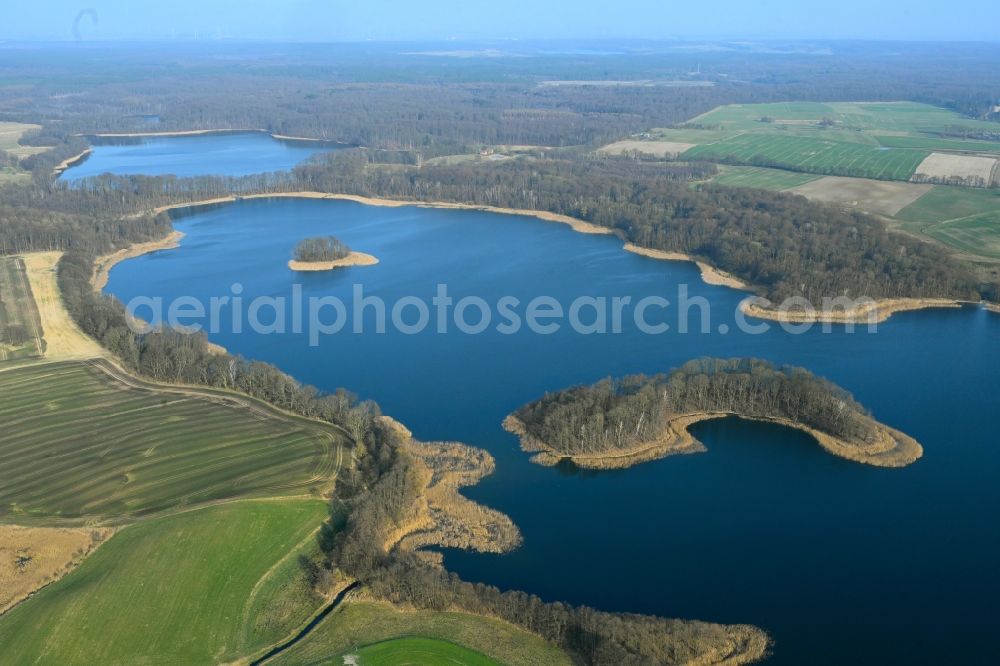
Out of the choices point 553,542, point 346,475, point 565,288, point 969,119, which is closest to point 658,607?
point 553,542

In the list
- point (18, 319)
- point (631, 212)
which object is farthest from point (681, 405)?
point (631, 212)

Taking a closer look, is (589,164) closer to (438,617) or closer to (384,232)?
(384,232)

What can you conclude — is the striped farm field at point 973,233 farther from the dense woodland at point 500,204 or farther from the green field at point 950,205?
the dense woodland at point 500,204

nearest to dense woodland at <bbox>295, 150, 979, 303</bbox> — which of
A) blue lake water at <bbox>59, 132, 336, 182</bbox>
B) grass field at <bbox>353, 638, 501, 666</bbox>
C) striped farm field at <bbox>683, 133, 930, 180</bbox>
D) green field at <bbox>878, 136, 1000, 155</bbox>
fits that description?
striped farm field at <bbox>683, 133, 930, 180</bbox>

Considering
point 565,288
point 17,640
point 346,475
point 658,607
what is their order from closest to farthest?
point 17,640 → point 658,607 → point 346,475 → point 565,288

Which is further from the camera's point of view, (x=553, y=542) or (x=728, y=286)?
(x=728, y=286)

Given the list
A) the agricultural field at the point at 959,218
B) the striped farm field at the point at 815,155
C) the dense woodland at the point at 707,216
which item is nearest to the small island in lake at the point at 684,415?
the dense woodland at the point at 707,216

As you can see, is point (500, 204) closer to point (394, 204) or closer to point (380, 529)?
point (394, 204)
